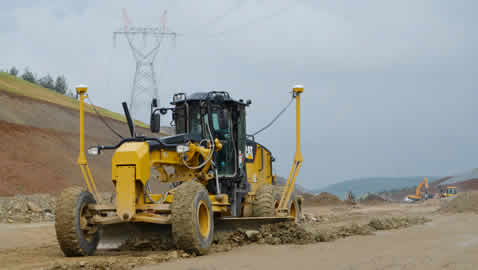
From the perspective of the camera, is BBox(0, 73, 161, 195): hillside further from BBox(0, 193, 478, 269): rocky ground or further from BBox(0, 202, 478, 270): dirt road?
BBox(0, 202, 478, 270): dirt road

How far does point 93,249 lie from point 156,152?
2067 mm

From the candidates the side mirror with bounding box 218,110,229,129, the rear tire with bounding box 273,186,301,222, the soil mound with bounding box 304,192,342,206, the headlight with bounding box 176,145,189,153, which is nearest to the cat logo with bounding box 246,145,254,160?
the rear tire with bounding box 273,186,301,222

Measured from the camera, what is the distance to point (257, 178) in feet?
46.6

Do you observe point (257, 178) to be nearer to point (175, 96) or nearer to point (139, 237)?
point (175, 96)

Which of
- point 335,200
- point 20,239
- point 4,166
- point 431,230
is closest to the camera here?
point 431,230

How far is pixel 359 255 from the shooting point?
8812 millimetres

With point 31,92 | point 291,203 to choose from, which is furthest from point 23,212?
point 31,92

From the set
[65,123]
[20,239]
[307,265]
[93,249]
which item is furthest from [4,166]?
[307,265]

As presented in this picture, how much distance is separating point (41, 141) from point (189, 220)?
125ft

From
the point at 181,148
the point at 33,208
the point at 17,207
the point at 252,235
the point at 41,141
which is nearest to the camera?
the point at 181,148

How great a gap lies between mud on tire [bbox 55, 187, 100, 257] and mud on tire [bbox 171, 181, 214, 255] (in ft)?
5.71

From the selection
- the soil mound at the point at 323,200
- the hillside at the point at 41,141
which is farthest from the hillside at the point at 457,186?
the hillside at the point at 41,141

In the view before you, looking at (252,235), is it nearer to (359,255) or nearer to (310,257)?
(310,257)

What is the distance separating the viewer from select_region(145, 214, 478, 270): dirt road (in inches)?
304
